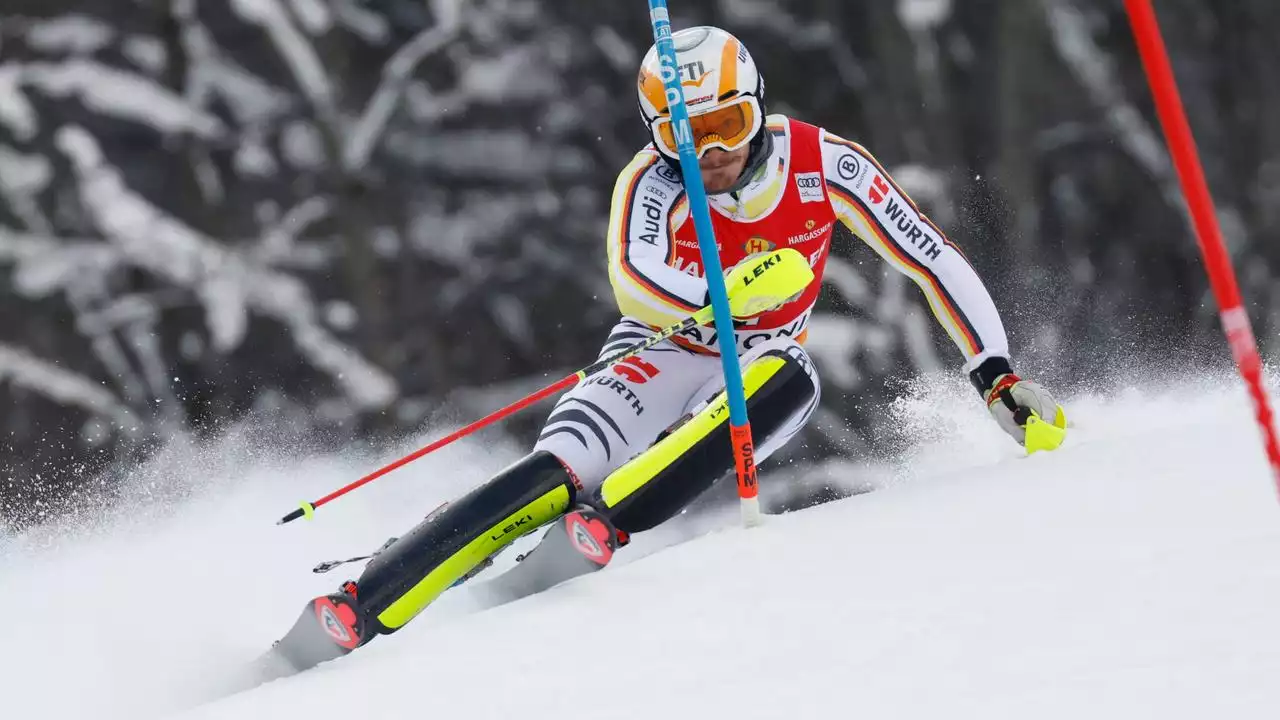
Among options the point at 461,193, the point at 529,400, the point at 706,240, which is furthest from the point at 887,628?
the point at 461,193

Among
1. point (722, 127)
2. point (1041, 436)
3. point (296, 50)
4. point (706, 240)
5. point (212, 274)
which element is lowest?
point (1041, 436)

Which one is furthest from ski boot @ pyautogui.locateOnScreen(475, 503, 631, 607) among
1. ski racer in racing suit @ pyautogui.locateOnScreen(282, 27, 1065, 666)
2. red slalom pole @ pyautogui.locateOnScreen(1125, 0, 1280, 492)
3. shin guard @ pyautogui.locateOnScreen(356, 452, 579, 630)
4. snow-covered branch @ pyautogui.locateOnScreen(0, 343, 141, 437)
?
snow-covered branch @ pyautogui.locateOnScreen(0, 343, 141, 437)

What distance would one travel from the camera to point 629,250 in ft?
8.99

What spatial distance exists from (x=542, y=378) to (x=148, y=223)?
1.92 metres

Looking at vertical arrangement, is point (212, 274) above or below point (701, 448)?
above

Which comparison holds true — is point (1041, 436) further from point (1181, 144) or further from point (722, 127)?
point (1181, 144)

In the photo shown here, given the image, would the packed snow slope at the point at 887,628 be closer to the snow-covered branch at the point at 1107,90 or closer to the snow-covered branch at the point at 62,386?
the snow-covered branch at the point at 62,386

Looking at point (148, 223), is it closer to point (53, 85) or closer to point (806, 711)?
point (53, 85)

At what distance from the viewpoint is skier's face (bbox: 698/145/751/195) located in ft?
9.53

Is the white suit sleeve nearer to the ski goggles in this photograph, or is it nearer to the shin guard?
the ski goggles

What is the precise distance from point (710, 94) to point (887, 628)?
158 centimetres

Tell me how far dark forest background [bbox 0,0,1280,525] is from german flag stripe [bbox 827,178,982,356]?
2.14 metres

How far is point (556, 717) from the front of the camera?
4.84ft

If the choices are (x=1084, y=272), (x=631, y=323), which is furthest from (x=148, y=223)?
(x=1084, y=272)
